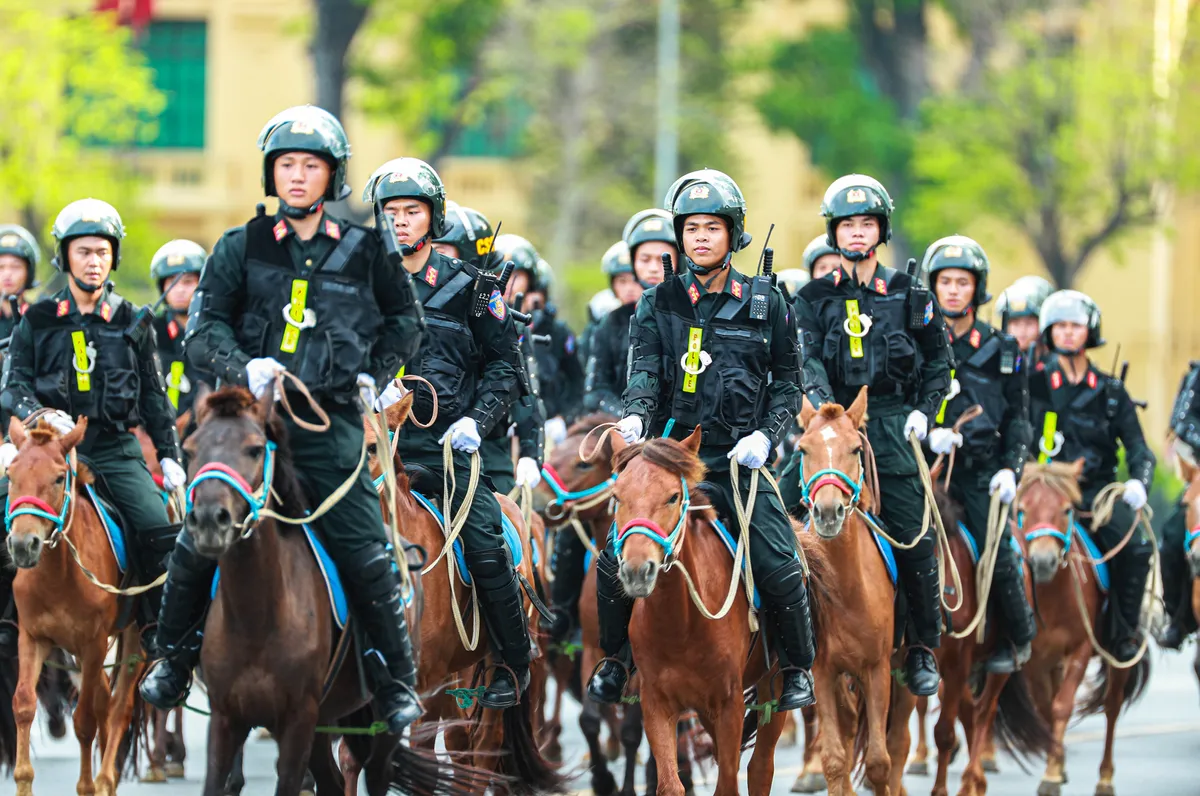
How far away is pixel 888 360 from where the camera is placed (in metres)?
11.8

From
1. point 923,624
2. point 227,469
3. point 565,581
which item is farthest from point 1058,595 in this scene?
point 227,469

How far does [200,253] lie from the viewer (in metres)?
15.4

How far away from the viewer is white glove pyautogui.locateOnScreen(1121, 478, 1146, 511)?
48.8 feet

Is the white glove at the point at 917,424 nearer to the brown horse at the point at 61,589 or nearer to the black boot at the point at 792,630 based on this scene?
the black boot at the point at 792,630

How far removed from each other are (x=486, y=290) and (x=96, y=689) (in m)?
3.25

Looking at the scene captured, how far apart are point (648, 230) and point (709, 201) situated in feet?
13.5

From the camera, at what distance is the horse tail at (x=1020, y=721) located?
45.0 ft

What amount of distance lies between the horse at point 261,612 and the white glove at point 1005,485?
5951 mm

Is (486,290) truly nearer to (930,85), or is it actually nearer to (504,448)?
(504,448)

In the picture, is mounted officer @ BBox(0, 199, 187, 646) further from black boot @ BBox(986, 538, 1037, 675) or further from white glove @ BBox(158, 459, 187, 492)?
black boot @ BBox(986, 538, 1037, 675)

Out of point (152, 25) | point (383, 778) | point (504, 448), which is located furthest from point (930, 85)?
point (383, 778)

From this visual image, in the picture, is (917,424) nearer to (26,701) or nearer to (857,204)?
(857,204)

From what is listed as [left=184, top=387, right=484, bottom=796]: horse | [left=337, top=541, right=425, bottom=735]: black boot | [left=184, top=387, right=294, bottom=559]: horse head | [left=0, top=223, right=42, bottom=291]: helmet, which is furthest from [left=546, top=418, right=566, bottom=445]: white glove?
[left=184, top=387, right=294, bottom=559]: horse head

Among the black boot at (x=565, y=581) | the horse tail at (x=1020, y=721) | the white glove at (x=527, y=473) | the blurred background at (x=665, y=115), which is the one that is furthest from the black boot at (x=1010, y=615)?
the blurred background at (x=665, y=115)
